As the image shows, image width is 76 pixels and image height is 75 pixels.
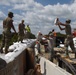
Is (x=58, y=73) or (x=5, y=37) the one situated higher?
(x=5, y=37)

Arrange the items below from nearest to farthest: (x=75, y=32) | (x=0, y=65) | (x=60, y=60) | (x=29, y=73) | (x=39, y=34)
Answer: (x=0, y=65) < (x=29, y=73) < (x=60, y=60) < (x=39, y=34) < (x=75, y=32)

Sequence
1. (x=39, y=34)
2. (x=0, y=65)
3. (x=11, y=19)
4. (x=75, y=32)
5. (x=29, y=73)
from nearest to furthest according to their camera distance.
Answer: (x=0, y=65)
(x=29, y=73)
(x=11, y=19)
(x=39, y=34)
(x=75, y=32)

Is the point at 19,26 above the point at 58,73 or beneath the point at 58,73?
above

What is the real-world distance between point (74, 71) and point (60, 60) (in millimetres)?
2325

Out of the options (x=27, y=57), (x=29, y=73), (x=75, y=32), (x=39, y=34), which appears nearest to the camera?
(x=29, y=73)

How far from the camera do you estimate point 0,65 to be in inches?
143

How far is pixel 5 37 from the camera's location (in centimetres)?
1073

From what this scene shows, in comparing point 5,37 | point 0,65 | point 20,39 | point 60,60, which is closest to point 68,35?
point 60,60

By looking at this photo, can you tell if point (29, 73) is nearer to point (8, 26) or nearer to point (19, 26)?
point (8, 26)

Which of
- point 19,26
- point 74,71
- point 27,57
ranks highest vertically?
point 19,26

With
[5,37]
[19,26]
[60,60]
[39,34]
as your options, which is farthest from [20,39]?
[39,34]

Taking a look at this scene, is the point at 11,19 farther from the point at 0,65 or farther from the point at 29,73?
the point at 0,65

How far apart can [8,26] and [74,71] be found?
3.43 m

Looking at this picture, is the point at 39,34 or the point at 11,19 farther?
the point at 39,34
